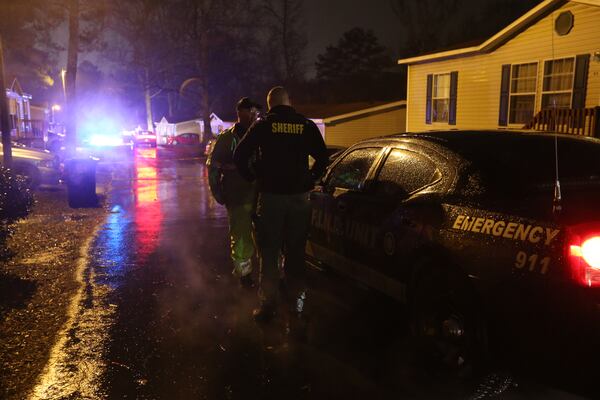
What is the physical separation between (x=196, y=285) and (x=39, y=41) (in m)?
28.5

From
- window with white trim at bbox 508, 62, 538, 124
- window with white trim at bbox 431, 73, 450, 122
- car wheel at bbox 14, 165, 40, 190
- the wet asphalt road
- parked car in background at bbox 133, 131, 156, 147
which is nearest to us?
the wet asphalt road

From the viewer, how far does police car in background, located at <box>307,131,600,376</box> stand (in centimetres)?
269

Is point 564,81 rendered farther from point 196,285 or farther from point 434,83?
point 196,285

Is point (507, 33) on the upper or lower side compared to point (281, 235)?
upper

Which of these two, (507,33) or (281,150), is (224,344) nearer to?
(281,150)

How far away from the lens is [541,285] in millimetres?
2744

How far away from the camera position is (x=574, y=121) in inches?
458

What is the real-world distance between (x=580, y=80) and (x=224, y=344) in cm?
1162

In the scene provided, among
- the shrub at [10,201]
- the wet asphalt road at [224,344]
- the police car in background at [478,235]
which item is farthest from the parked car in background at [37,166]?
the police car in background at [478,235]

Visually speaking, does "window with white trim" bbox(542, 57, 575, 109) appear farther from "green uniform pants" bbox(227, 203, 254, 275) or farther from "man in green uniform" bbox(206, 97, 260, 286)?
"green uniform pants" bbox(227, 203, 254, 275)

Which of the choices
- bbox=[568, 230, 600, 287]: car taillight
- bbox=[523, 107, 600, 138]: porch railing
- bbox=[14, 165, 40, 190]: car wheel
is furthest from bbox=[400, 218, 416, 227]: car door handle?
bbox=[14, 165, 40, 190]: car wheel

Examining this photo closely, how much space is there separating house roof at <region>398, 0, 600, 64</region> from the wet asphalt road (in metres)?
10.0

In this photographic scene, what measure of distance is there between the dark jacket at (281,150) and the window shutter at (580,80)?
10.4 metres

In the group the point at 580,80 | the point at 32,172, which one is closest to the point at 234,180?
the point at 580,80
